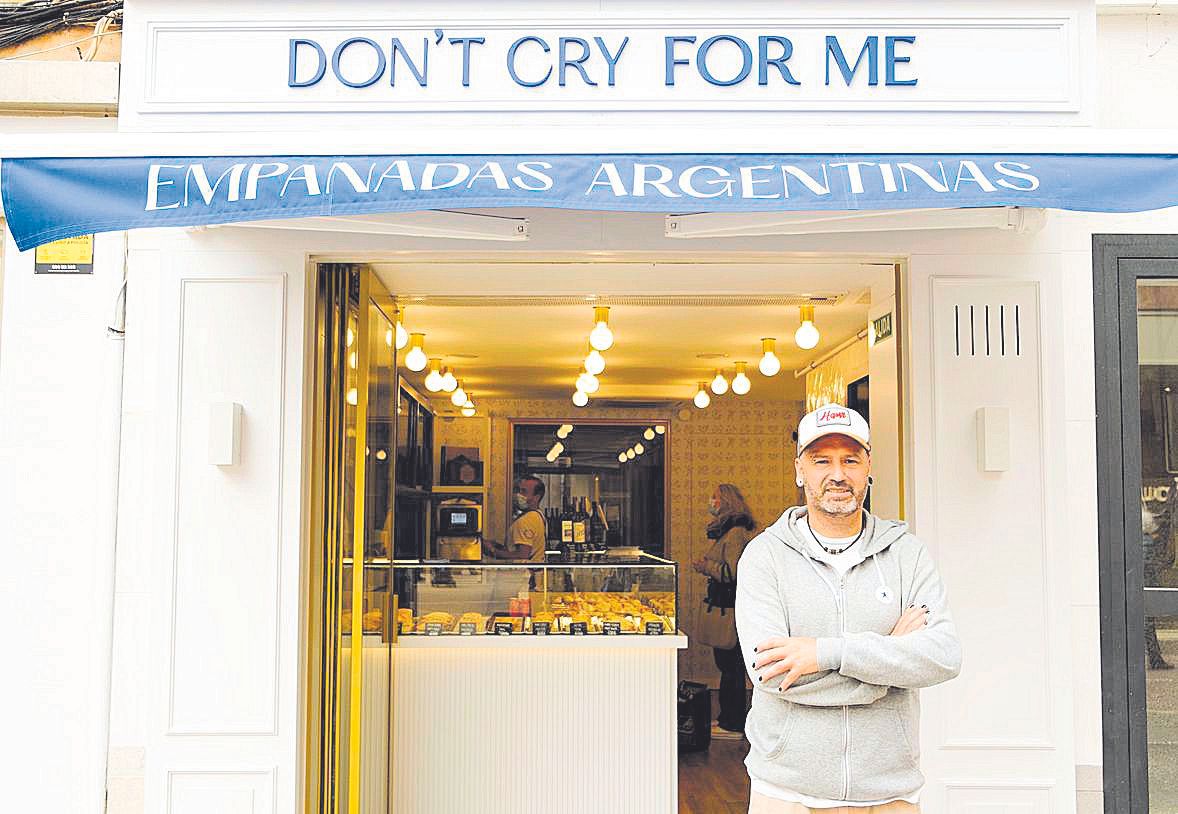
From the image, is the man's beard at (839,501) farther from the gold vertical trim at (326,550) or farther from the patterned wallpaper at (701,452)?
the patterned wallpaper at (701,452)

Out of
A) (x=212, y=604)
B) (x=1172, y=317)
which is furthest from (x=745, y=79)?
(x=212, y=604)

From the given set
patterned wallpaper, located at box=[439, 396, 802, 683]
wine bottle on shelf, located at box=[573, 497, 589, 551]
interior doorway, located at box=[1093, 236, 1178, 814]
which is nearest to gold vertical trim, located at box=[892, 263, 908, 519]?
interior doorway, located at box=[1093, 236, 1178, 814]

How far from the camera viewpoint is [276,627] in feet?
13.7

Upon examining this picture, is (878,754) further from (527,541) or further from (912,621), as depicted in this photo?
(527,541)

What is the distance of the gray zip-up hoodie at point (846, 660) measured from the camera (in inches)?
121

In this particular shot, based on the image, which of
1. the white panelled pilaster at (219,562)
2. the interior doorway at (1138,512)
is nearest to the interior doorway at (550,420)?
the white panelled pilaster at (219,562)

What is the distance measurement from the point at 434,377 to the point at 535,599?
10.8 feet

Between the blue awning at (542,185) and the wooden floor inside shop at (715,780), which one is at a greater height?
the blue awning at (542,185)

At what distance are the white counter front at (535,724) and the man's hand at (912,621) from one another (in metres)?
2.64

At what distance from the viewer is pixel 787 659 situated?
3.06 m

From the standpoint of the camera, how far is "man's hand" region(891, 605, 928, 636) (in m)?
3.19

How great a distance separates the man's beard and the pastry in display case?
8.96ft

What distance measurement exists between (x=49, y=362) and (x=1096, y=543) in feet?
12.7

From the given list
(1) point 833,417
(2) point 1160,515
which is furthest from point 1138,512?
(1) point 833,417
